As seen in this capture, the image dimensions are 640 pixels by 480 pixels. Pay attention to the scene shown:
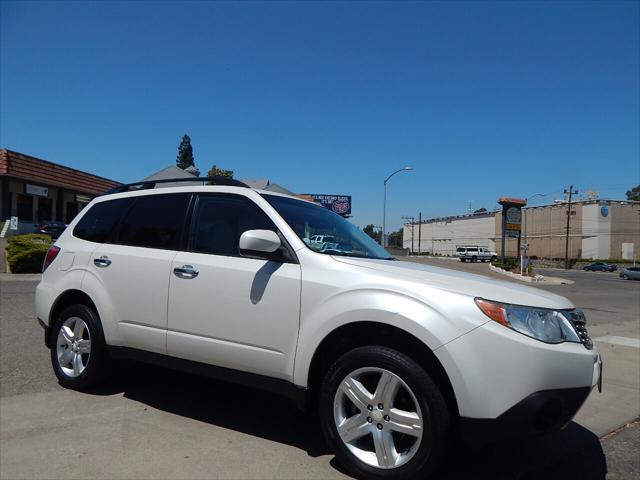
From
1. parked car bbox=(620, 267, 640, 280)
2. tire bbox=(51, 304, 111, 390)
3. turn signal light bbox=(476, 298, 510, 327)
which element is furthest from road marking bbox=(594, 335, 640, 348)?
parked car bbox=(620, 267, 640, 280)

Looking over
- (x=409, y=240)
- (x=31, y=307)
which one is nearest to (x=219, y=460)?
(x=31, y=307)

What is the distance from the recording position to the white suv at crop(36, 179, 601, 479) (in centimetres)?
270

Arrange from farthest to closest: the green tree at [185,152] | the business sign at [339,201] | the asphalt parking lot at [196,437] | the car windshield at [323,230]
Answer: the green tree at [185,152]
the business sign at [339,201]
the car windshield at [323,230]
the asphalt parking lot at [196,437]

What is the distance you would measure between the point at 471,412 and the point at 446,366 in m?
0.27

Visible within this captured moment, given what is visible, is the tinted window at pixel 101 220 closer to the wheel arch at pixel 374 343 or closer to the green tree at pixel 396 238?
the wheel arch at pixel 374 343

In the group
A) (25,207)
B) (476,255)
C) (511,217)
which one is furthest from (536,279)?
(25,207)

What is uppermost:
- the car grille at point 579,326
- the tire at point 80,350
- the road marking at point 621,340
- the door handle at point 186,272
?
the door handle at point 186,272

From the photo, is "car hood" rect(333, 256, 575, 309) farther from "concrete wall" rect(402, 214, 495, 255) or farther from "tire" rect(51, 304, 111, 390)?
"concrete wall" rect(402, 214, 495, 255)

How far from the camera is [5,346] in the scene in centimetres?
595

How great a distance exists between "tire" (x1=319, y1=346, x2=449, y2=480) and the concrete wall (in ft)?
345

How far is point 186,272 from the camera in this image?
147 inches

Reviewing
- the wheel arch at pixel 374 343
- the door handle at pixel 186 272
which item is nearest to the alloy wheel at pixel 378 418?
the wheel arch at pixel 374 343

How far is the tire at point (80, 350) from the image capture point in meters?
4.25

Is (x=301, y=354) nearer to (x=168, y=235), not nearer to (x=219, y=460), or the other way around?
(x=219, y=460)
